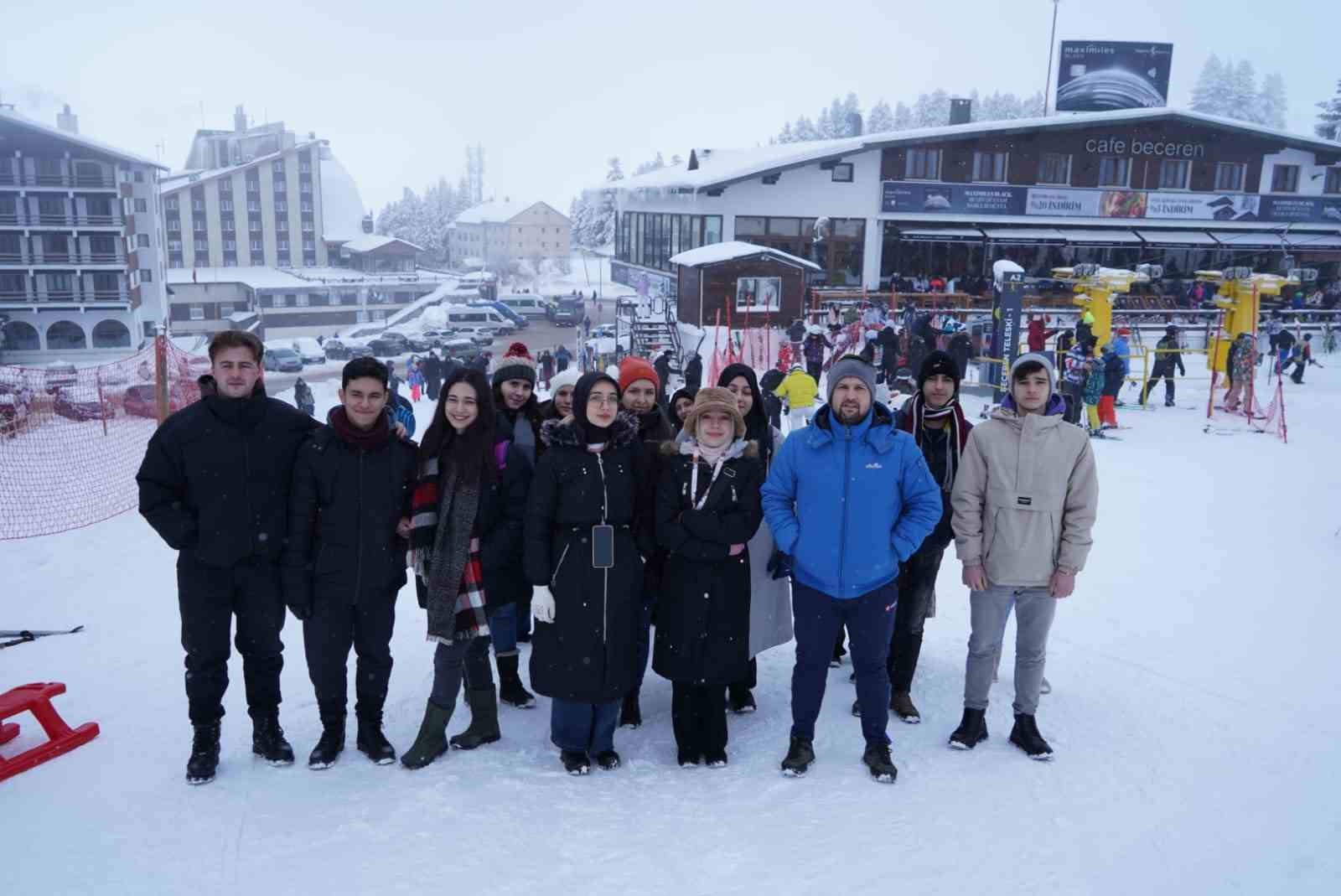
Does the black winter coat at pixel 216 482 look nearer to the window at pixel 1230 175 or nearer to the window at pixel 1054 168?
the window at pixel 1054 168

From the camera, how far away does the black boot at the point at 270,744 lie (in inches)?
144

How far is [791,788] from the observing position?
11.6 ft

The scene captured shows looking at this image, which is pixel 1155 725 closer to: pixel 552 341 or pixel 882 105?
pixel 552 341

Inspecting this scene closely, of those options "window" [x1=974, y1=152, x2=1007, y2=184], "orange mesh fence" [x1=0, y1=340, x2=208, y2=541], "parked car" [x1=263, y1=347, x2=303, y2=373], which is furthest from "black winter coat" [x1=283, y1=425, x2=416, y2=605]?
"parked car" [x1=263, y1=347, x2=303, y2=373]

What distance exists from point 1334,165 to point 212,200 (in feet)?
193

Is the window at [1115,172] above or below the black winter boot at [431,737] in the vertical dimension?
above

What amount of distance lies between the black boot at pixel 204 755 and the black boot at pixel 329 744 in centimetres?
35

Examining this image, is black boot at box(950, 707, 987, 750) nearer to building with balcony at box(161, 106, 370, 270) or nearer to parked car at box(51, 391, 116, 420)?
parked car at box(51, 391, 116, 420)

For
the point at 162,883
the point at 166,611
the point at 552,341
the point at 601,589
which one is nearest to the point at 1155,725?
the point at 601,589

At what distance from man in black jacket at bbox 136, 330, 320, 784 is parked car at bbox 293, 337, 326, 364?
30.8 metres

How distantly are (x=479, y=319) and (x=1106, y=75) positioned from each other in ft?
87.1

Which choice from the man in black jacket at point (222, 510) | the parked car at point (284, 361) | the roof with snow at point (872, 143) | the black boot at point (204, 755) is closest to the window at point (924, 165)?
the roof with snow at point (872, 143)

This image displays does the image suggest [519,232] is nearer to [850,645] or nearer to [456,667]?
[456,667]

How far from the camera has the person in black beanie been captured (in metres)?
3.94
